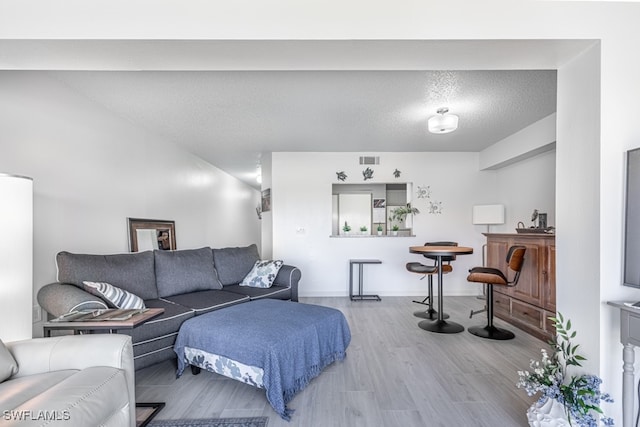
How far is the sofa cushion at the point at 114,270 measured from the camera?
231cm

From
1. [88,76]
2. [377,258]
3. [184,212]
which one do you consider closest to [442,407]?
[377,258]

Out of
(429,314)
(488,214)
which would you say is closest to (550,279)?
(429,314)

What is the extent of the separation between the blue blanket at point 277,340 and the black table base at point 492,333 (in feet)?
5.21

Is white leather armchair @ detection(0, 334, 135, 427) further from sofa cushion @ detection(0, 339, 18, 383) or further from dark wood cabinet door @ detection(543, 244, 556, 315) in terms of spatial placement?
dark wood cabinet door @ detection(543, 244, 556, 315)

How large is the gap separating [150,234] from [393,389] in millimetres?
3412

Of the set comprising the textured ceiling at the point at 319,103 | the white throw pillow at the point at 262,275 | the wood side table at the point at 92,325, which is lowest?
the white throw pillow at the point at 262,275

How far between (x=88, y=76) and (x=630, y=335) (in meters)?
3.99

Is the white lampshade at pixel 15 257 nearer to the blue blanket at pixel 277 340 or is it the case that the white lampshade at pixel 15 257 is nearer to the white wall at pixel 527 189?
the blue blanket at pixel 277 340

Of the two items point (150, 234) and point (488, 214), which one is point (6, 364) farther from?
point (488, 214)

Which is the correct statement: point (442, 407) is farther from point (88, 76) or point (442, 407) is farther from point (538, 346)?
point (88, 76)

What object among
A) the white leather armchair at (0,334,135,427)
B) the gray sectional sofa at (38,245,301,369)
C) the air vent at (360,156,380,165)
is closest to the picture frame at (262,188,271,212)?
the gray sectional sofa at (38,245,301,369)

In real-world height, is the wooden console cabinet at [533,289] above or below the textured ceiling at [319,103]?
below

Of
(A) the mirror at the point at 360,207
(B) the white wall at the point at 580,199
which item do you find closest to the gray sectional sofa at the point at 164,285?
(B) the white wall at the point at 580,199

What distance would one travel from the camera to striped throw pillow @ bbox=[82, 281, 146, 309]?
223cm
